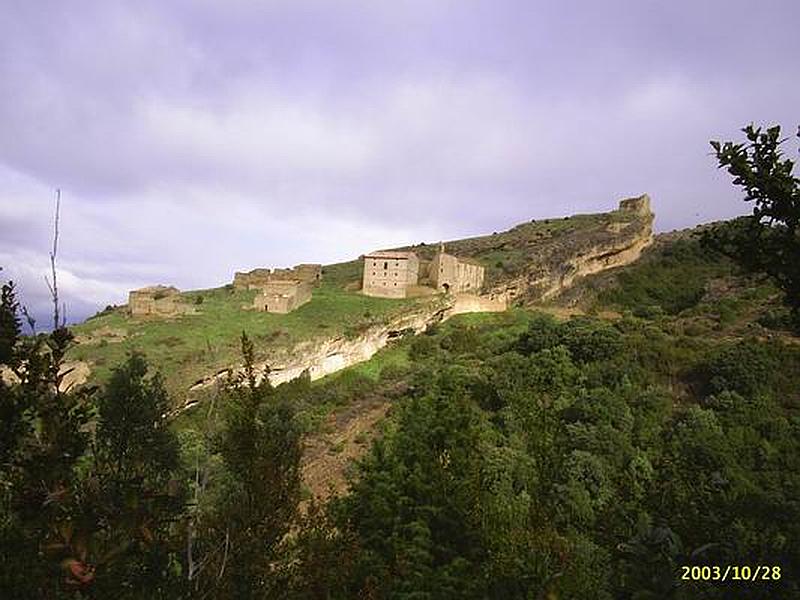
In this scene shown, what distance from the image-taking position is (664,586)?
416 centimetres

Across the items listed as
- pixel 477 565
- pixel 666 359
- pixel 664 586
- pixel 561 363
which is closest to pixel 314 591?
pixel 477 565

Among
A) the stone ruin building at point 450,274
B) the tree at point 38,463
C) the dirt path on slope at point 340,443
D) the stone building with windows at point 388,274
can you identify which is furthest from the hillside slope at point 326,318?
the tree at point 38,463

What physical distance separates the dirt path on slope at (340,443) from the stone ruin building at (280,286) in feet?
41.4

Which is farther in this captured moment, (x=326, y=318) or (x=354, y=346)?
(x=326, y=318)

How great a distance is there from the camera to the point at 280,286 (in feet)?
131

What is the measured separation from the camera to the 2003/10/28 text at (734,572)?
485 centimetres

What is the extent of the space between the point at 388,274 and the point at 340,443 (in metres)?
22.2

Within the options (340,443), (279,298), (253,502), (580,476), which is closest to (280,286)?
(279,298)

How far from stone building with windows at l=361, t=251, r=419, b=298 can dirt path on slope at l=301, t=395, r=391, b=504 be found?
16.3 meters

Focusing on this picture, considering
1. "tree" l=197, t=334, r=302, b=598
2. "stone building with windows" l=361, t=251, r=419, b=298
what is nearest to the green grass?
"stone building with windows" l=361, t=251, r=419, b=298

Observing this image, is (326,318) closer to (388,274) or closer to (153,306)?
(388,274)

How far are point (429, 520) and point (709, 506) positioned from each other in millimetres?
5171

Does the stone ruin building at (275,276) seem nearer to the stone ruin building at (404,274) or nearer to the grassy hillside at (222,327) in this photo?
the grassy hillside at (222,327)

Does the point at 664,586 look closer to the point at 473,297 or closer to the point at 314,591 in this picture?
the point at 314,591
